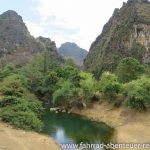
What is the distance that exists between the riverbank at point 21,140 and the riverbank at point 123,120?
1002 centimetres

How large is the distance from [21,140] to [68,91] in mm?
37887

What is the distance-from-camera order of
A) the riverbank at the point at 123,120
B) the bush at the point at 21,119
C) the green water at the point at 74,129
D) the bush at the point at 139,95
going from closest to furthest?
the bush at the point at 21,119 < the riverbank at the point at 123,120 < the green water at the point at 74,129 < the bush at the point at 139,95

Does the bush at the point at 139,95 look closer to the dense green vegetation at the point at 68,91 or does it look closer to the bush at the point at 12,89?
the dense green vegetation at the point at 68,91

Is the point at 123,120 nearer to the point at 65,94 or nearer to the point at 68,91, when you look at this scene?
the point at 68,91

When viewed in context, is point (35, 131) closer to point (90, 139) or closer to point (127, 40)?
point (90, 139)

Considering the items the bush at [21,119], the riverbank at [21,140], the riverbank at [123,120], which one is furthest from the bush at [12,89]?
the riverbank at [21,140]

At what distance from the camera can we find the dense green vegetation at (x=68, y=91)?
47.9 m

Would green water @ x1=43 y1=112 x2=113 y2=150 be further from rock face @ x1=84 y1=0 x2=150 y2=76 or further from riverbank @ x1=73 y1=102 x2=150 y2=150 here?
rock face @ x1=84 y1=0 x2=150 y2=76

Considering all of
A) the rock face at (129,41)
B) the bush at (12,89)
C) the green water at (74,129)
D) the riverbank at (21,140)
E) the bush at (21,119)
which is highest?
the rock face at (129,41)

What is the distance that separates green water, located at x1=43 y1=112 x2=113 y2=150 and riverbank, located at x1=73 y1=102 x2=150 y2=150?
6.28 ft

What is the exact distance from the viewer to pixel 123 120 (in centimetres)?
6106

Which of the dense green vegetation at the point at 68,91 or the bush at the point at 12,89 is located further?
the bush at the point at 12,89

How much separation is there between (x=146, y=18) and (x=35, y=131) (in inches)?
4888

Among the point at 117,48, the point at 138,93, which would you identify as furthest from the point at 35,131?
the point at 117,48
